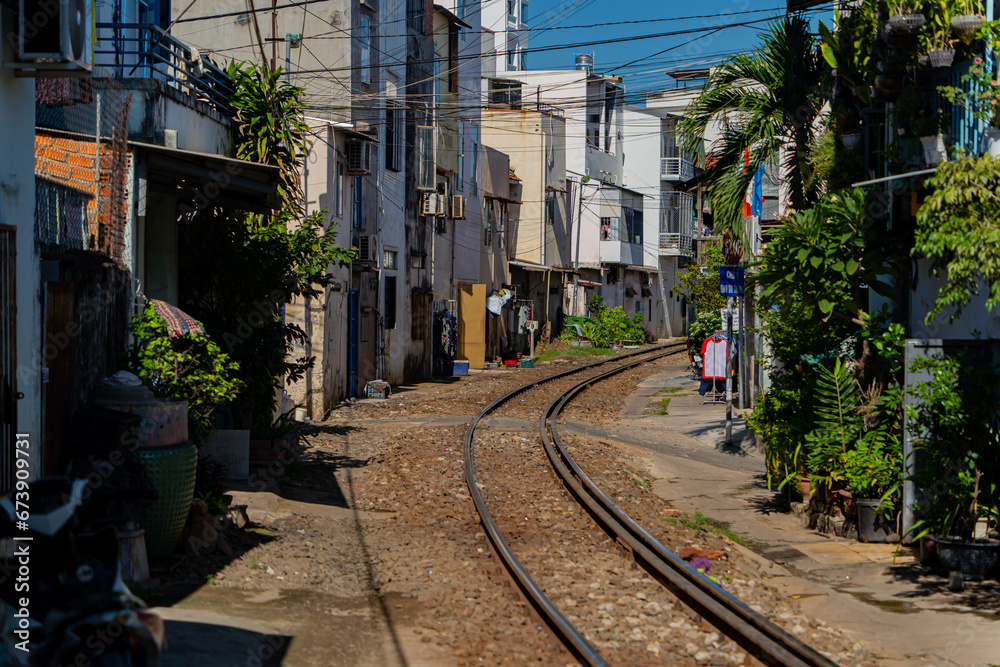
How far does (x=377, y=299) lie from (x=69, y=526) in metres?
23.3

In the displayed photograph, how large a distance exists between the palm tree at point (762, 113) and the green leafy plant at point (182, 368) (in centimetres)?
778

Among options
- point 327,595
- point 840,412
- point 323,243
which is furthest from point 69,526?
point 323,243

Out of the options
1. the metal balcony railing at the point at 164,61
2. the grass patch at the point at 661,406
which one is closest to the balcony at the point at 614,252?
the grass patch at the point at 661,406

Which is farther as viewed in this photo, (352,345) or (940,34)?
(352,345)

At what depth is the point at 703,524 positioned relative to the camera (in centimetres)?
1150

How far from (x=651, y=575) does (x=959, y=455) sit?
302cm

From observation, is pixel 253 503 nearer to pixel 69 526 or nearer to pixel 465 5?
pixel 69 526

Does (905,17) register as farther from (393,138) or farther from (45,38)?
(393,138)

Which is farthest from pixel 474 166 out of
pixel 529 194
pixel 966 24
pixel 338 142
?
pixel 966 24

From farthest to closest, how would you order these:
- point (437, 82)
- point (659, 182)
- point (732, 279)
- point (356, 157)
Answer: point (659, 182), point (437, 82), point (356, 157), point (732, 279)

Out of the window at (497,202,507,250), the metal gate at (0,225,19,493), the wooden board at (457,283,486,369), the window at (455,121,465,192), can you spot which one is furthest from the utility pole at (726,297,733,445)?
the window at (497,202,507,250)

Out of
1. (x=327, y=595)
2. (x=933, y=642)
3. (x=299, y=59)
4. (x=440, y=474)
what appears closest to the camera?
(x=933, y=642)

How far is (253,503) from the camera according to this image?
450 inches

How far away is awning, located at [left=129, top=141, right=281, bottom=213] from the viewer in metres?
11.1
